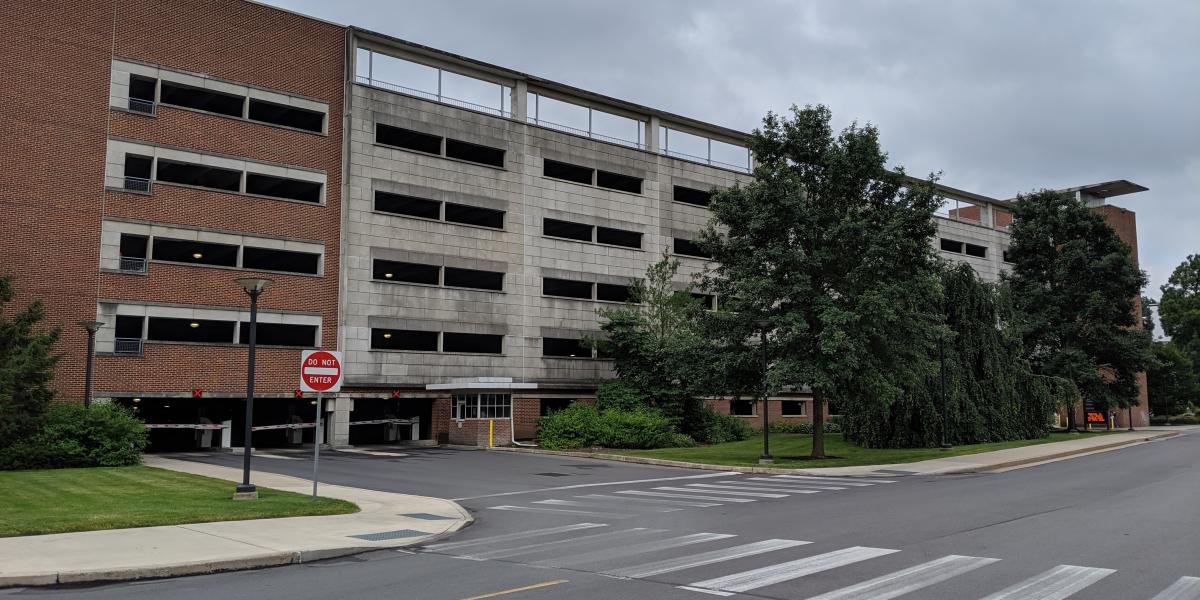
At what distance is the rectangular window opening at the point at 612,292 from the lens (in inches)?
1916

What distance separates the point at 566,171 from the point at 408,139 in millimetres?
9241

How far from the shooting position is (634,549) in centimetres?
1201

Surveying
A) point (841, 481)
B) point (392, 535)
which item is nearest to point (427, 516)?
point (392, 535)

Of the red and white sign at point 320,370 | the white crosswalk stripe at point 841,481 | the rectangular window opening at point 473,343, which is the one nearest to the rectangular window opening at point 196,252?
the rectangular window opening at point 473,343

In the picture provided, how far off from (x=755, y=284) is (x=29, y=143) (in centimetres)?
2847

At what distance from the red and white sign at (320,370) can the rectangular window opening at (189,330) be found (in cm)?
2270

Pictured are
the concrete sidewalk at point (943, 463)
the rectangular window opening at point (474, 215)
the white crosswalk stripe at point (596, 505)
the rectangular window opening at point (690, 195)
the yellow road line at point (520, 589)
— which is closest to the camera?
the yellow road line at point (520, 589)

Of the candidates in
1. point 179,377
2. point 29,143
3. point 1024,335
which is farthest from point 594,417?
point 1024,335

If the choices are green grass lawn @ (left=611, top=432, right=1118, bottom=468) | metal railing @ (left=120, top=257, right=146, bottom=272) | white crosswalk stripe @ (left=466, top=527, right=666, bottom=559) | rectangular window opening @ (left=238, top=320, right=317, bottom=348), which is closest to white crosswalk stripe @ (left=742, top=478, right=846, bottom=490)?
green grass lawn @ (left=611, top=432, right=1118, bottom=468)

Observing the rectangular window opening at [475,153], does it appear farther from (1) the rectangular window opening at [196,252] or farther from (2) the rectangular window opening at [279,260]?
(1) the rectangular window opening at [196,252]

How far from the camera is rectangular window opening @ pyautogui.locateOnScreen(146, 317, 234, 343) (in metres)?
36.4

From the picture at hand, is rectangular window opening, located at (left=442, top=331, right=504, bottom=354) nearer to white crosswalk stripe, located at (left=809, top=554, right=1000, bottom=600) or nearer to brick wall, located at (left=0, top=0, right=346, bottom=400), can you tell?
brick wall, located at (left=0, top=0, right=346, bottom=400)

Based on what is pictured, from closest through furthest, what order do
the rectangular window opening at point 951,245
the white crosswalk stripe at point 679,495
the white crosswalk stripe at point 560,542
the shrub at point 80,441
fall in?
1. the white crosswalk stripe at point 560,542
2. the white crosswalk stripe at point 679,495
3. the shrub at point 80,441
4. the rectangular window opening at point 951,245

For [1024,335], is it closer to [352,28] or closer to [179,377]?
[352,28]
